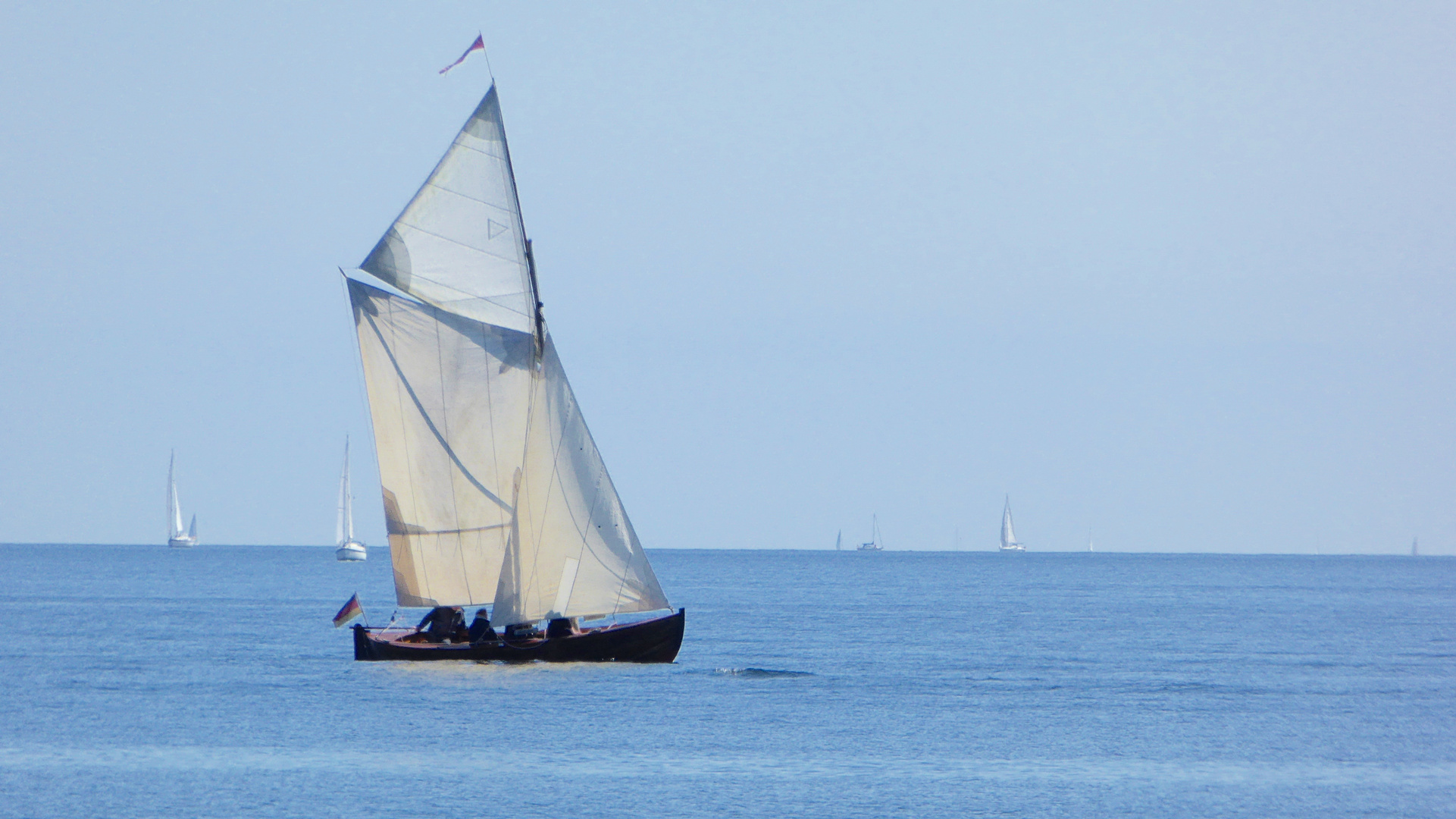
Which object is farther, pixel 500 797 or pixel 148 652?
pixel 148 652

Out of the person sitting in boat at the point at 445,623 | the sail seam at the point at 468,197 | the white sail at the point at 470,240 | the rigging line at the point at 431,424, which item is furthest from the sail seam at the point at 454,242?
the person sitting in boat at the point at 445,623

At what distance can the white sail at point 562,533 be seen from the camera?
178 ft

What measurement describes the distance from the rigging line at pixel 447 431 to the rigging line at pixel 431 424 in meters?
0.34

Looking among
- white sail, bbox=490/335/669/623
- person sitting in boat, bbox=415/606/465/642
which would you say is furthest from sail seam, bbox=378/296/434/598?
white sail, bbox=490/335/669/623

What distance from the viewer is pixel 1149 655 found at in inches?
2987

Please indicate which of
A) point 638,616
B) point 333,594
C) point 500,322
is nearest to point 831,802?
point 500,322

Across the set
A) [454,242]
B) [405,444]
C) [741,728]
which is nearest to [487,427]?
[405,444]

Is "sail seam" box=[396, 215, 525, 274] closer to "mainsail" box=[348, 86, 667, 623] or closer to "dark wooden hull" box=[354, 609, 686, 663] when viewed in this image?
"mainsail" box=[348, 86, 667, 623]

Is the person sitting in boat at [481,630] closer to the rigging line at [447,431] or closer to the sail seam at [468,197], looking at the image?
the rigging line at [447,431]

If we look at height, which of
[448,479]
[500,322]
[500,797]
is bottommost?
[500,797]

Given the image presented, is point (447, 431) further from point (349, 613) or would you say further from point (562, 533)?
point (349, 613)

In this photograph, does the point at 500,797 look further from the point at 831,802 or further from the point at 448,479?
the point at 448,479

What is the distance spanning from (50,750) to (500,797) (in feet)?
43.3

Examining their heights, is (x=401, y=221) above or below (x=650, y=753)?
above
